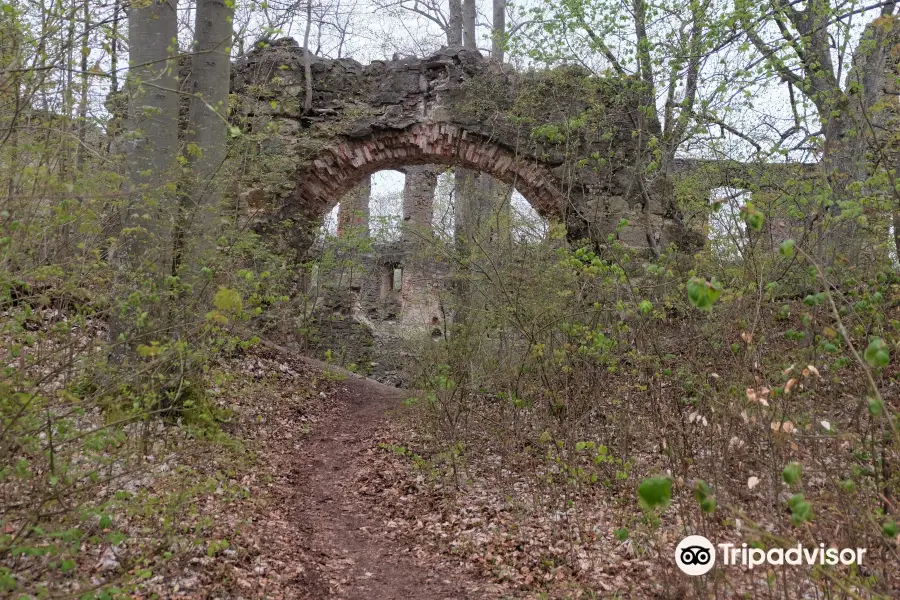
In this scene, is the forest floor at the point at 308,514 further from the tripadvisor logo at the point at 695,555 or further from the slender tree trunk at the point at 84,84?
the slender tree trunk at the point at 84,84

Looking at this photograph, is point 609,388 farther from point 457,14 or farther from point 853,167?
point 457,14

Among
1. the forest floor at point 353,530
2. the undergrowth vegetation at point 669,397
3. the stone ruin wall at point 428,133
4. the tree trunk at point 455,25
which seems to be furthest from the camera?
the tree trunk at point 455,25

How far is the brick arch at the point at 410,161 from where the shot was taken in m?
9.71

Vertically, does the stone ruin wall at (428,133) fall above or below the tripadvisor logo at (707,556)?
above

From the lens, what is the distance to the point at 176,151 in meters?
6.13

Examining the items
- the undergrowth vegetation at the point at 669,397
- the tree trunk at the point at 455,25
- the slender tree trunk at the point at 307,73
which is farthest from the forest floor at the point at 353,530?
the tree trunk at the point at 455,25

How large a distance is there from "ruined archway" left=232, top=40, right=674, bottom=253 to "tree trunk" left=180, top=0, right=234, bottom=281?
2.15 meters

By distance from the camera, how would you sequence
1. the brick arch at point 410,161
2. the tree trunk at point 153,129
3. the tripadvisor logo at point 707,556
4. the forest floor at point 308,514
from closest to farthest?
1. the tripadvisor logo at point 707,556
2. the forest floor at point 308,514
3. the tree trunk at point 153,129
4. the brick arch at point 410,161

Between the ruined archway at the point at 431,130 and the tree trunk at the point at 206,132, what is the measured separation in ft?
7.06

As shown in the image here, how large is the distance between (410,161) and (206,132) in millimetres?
4152

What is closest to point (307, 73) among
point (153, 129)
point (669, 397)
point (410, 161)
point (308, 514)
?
point (410, 161)

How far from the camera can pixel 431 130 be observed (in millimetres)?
9969

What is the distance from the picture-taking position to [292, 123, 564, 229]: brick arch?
9.71 m

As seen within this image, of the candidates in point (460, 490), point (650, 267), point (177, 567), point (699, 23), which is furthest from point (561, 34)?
point (177, 567)
